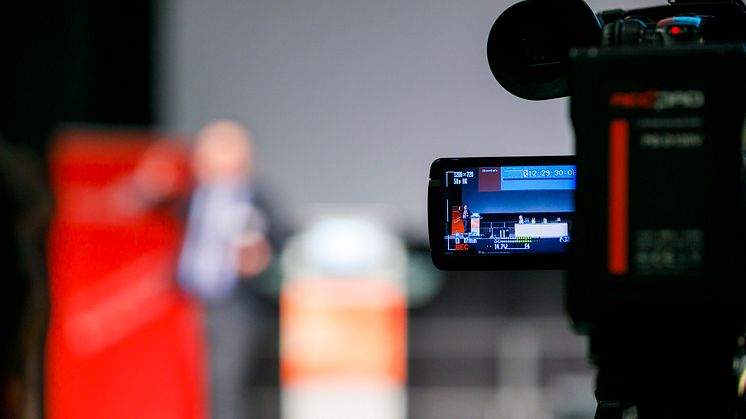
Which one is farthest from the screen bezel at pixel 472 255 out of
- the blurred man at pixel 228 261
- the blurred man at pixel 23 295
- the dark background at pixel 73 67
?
the blurred man at pixel 228 261

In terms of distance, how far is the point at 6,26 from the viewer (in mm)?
3967

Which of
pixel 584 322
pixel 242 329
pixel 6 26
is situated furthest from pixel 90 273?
pixel 584 322

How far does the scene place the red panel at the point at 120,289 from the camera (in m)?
3.79

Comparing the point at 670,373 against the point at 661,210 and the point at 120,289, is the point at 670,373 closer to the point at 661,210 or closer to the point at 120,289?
the point at 661,210

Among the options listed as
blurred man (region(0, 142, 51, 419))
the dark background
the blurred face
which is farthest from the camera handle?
the blurred face

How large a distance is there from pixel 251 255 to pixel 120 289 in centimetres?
50

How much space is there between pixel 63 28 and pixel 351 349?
1724 mm

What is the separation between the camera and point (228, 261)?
4.05 metres

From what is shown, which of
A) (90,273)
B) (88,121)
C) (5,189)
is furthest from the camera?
(88,121)

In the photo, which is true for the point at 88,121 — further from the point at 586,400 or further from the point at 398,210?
the point at 586,400

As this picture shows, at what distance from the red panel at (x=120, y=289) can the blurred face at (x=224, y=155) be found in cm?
11

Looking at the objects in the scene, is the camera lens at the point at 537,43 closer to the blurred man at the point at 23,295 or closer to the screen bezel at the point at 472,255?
the screen bezel at the point at 472,255

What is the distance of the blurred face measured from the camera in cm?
416

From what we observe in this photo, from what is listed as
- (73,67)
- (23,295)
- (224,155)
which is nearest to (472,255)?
(23,295)
